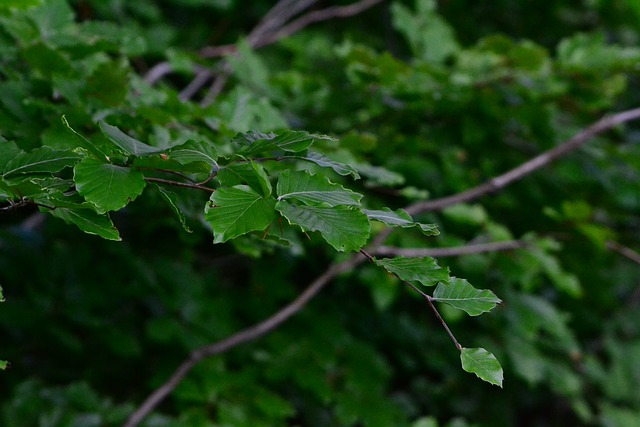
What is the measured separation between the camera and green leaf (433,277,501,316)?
0.60m

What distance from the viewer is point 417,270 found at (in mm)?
587

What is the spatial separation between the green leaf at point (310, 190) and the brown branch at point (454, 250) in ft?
2.40

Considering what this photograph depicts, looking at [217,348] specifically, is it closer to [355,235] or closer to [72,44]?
[72,44]

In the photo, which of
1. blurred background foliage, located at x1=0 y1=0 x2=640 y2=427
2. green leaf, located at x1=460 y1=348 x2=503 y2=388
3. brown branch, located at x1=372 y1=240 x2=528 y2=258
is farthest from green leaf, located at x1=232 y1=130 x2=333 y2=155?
brown branch, located at x1=372 y1=240 x2=528 y2=258

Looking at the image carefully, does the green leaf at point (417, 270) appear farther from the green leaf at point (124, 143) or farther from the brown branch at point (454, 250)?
the brown branch at point (454, 250)

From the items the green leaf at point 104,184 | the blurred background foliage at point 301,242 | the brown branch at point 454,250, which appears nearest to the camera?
the green leaf at point 104,184

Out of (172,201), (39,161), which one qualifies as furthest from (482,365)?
(39,161)

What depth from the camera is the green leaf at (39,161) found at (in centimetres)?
60

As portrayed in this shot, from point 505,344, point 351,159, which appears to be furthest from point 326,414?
point 351,159

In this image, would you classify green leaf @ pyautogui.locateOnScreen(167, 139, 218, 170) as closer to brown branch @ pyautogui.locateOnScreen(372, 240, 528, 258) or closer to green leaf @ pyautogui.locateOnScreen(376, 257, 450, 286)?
green leaf @ pyautogui.locateOnScreen(376, 257, 450, 286)

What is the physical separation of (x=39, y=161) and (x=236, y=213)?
0.20 metres

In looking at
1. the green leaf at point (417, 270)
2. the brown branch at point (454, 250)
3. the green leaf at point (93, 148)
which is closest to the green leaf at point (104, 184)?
the green leaf at point (93, 148)

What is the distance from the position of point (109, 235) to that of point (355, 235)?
0.23 m

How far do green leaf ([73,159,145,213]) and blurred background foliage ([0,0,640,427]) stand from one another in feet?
1.11
